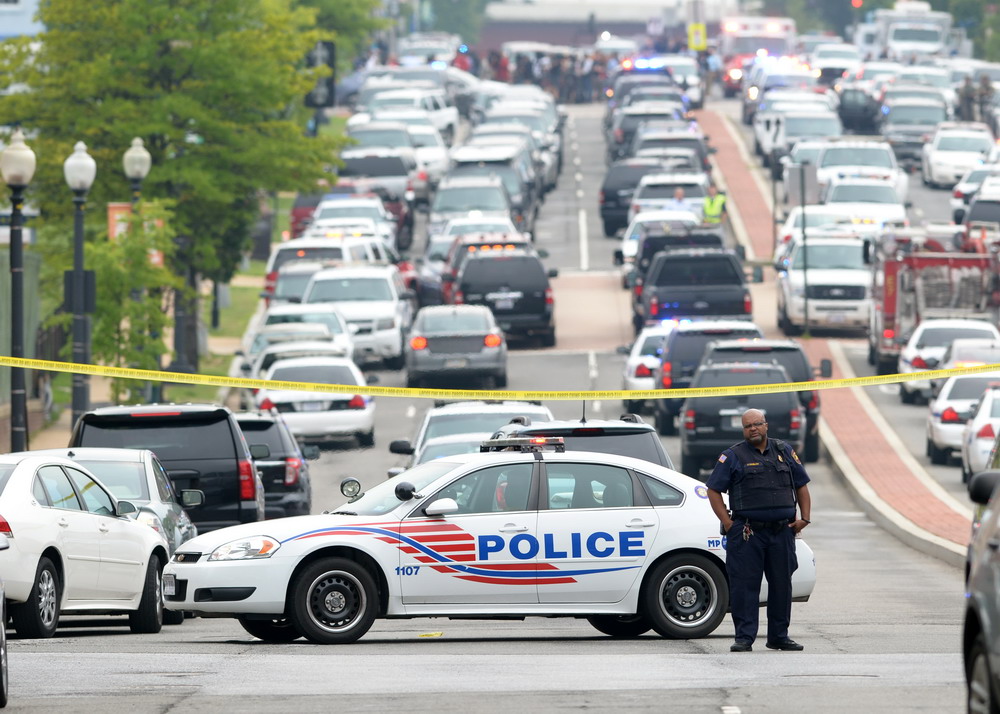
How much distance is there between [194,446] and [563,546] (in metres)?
6.11

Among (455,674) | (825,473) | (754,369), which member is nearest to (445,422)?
(754,369)

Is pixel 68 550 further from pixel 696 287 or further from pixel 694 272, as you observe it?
pixel 694 272

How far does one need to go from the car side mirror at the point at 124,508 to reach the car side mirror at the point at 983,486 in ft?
25.7

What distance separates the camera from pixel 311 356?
34.6 meters

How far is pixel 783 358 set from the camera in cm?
2991

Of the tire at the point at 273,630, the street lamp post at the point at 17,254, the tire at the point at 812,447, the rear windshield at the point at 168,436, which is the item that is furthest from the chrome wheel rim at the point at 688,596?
the tire at the point at 812,447

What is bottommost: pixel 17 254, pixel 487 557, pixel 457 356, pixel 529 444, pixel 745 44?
pixel 457 356

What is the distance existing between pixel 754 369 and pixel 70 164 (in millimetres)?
8992

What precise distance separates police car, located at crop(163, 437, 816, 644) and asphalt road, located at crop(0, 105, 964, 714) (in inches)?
9.9

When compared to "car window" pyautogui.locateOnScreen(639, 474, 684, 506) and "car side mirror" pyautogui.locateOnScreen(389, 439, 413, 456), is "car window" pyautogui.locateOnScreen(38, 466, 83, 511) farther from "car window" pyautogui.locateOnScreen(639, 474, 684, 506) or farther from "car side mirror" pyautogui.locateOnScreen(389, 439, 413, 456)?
"car side mirror" pyautogui.locateOnScreen(389, 439, 413, 456)

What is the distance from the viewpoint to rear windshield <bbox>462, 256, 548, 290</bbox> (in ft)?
134

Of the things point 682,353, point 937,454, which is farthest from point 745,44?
point 937,454

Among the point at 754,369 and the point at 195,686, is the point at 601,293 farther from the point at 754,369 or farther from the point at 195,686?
the point at 195,686

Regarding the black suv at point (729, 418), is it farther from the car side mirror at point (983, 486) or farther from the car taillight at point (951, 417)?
the car side mirror at point (983, 486)
